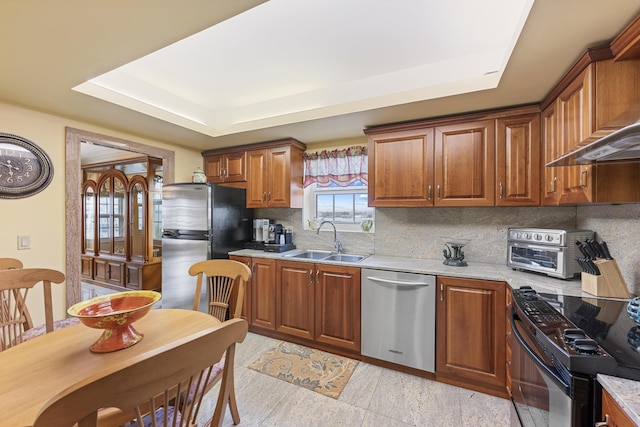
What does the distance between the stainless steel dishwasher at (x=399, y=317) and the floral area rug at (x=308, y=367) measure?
0.27m

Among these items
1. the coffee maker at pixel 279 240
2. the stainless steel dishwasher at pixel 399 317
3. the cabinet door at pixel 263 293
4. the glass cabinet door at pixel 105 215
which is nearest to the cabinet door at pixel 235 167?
the coffee maker at pixel 279 240

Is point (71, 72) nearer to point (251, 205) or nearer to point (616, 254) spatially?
point (251, 205)

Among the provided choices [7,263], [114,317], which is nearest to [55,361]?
[114,317]

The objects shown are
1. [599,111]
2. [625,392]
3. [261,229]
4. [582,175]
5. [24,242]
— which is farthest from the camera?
[261,229]

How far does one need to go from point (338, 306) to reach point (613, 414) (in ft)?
5.92

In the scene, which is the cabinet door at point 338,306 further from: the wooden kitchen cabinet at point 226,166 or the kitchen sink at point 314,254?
the wooden kitchen cabinet at point 226,166

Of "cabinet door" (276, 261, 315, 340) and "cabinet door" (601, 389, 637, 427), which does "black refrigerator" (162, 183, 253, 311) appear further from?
"cabinet door" (601, 389, 637, 427)

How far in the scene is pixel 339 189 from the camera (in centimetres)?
320

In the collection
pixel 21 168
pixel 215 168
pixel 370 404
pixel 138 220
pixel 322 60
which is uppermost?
pixel 322 60

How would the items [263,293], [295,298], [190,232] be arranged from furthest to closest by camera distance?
1. [190,232]
2. [263,293]
3. [295,298]

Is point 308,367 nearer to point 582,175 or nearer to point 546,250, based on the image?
point 546,250

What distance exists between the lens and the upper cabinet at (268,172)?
306 cm

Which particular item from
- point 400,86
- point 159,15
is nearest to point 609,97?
point 400,86

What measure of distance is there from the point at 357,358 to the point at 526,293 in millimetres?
1491
